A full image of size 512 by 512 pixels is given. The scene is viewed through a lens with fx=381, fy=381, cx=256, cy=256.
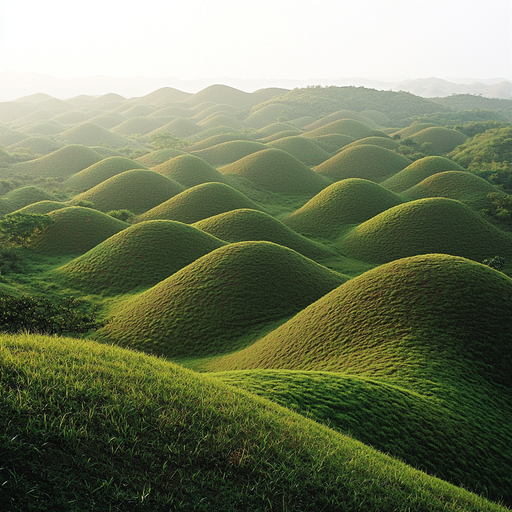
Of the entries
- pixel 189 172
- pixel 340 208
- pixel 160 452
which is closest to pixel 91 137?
pixel 189 172

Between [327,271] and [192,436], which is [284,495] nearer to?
[192,436]

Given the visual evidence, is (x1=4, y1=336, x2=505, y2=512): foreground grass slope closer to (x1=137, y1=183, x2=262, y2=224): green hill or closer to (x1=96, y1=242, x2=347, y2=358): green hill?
(x1=96, y1=242, x2=347, y2=358): green hill

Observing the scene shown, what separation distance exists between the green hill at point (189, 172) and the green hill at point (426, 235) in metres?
32.3

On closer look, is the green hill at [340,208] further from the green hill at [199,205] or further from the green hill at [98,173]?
the green hill at [98,173]

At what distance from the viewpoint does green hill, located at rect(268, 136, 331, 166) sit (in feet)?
285

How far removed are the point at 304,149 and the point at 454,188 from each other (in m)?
42.7

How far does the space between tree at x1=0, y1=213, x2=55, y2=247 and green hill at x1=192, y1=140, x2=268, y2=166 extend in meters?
52.4

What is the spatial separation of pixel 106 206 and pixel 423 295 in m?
46.4

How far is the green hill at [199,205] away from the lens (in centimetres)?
4753

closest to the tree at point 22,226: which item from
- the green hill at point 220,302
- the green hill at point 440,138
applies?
the green hill at point 220,302

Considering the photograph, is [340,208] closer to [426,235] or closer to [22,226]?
[426,235]

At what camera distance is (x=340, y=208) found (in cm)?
4878

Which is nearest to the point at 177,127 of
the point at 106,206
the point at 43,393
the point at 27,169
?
the point at 27,169

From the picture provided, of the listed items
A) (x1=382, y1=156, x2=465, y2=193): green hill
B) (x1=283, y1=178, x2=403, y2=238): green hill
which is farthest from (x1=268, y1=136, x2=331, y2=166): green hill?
(x1=283, y1=178, x2=403, y2=238): green hill
